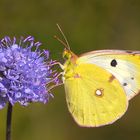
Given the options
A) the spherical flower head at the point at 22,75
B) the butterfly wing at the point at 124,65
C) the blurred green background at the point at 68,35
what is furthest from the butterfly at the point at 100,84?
the blurred green background at the point at 68,35

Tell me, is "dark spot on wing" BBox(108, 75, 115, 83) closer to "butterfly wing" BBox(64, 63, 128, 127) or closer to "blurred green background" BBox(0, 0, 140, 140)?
"butterfly wing" BBox(64, 63, 128, 127)

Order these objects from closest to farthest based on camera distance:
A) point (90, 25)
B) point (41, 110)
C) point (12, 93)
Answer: point (12, 93)
point (41, 110)
point (90, 25)

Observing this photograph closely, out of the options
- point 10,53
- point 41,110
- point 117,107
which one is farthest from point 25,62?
point 41,110

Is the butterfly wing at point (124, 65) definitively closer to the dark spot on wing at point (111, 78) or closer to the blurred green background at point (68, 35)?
the dark spot on wing at point (111, 78)

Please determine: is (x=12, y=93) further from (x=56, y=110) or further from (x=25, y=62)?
(x=56, y=110)

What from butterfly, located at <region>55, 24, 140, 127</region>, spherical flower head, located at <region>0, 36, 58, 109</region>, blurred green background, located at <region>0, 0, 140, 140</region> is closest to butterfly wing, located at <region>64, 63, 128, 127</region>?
butterfly, located at <region>55, 24, 140, 127</region>

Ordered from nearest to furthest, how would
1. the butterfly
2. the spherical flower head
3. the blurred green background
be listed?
the spherical flower head
the butterfly
the blurred green background

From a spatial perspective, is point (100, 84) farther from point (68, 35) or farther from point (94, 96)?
point (68, 35)
